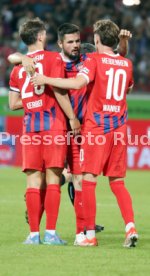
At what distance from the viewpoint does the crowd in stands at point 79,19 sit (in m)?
21.9

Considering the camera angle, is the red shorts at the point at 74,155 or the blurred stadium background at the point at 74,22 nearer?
the red shorts at the point at 74,155

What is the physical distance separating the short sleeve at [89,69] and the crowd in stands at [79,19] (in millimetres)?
13154

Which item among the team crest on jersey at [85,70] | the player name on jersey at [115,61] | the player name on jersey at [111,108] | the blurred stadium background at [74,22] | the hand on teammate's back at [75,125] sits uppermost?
the player name on jersey at [115,61]

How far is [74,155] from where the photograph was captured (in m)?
8.56

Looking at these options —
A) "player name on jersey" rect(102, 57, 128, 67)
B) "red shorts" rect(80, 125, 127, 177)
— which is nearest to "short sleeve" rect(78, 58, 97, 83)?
"player name on jersey" rect(102, 57, 128, 67)

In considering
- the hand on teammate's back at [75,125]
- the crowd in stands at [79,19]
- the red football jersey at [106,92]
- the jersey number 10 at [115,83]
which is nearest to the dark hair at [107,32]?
the red football jersey at [106,92]

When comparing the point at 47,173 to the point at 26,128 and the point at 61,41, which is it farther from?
the point at 61,41

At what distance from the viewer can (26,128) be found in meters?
8.36

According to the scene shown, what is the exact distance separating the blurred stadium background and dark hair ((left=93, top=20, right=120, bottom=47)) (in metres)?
10.8

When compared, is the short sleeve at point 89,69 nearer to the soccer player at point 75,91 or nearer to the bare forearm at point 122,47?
the soccer player at point 75,91

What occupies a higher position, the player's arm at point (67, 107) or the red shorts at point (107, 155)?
the player's arm at point (67, 107)

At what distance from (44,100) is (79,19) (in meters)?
14.9

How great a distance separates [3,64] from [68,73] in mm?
13015

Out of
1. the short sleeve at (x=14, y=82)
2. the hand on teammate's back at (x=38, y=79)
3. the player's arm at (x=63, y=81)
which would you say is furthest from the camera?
the short sleeve at (x=14, y=82)
